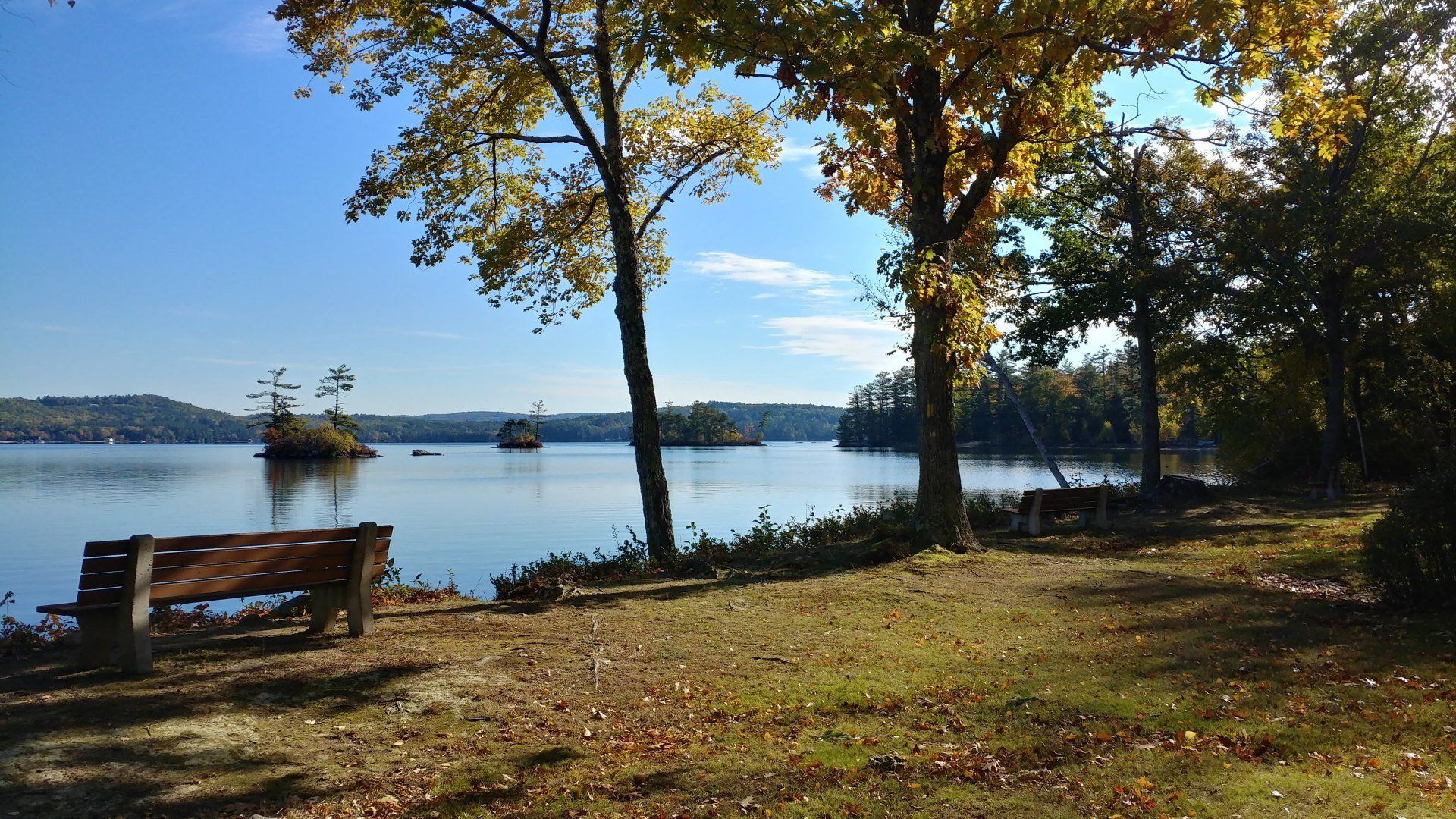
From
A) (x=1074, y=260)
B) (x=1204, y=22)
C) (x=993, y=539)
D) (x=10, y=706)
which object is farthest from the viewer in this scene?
(x=1074, y=260)

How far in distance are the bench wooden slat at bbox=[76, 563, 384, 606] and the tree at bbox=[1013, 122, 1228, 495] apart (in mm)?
18836

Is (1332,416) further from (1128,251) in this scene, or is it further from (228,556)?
(228,556)

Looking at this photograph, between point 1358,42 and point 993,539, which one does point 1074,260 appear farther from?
point 993,539

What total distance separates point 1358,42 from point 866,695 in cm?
2024

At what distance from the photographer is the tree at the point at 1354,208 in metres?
17.7

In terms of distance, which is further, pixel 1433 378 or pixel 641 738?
pixel 1433 378

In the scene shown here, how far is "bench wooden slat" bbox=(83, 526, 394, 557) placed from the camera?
555cm

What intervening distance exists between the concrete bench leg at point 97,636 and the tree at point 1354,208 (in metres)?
20.8

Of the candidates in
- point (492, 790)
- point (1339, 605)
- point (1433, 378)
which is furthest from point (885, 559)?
point (1433, 378)

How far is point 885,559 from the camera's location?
37.2ft

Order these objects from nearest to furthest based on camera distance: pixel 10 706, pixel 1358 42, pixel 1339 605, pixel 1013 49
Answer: pixel 10 706 < pixel 1339 605 < pixel 1013 49 < pixel 1358 42

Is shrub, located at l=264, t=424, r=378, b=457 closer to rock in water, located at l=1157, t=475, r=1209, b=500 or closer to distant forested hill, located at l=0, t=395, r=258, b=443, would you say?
distant forested hill, located at l=0, t=395, r=258, b=443

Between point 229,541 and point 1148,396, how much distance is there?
858 inches

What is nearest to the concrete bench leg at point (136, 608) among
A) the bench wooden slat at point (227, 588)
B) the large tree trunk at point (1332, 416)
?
the bench wooden slat at point (227, 588)
